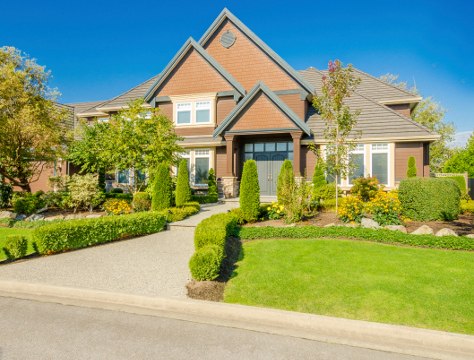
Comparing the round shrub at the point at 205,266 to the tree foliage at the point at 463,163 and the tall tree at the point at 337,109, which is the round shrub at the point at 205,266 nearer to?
the tall tree at the point at 337,109

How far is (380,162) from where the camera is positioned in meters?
18.4

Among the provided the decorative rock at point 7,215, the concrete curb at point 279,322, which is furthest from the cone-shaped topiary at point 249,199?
the decorative rock at point 7,215

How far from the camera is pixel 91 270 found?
7562mm

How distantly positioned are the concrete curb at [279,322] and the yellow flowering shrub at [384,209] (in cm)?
668

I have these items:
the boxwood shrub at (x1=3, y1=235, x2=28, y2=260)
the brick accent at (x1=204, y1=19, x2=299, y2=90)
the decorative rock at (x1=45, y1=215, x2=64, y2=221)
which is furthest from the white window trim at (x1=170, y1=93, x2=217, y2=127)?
the boxwood shrub at (x1=3, y1=235, x2=28, y2=260)

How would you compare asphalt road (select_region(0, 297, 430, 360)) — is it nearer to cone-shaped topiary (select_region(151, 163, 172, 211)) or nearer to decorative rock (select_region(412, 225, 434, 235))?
decorative rock (select_region(412, 225, 434, 235))

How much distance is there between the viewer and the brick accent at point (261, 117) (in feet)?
60.8

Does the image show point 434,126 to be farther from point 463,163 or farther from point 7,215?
point 7,215

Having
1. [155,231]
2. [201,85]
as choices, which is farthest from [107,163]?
[201,85]

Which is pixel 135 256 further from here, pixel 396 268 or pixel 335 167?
pixel 335 167

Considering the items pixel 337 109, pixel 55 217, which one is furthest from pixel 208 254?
pixel 55 217

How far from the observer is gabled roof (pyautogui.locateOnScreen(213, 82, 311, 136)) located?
1798 cm

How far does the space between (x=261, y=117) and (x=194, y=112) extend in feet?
19.4

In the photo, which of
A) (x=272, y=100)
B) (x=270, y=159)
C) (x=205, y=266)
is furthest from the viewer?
(x=270, y=159)
